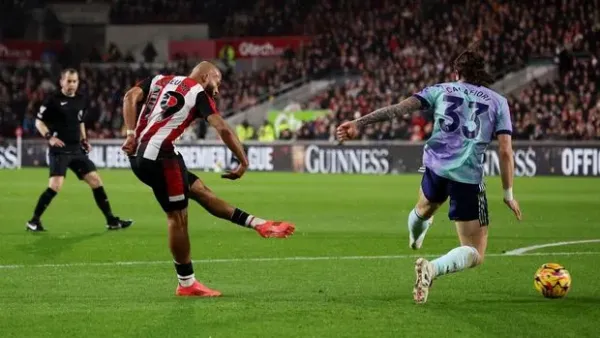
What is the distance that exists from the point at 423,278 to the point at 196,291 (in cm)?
212

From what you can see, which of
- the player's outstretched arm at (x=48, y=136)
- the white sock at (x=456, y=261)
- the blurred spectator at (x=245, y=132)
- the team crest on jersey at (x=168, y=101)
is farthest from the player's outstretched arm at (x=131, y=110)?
the blurred spectator at (x=245, y=132)

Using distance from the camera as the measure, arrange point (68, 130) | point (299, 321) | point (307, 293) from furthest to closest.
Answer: point (68, 130)
point (307, 293)
point (299, 321)

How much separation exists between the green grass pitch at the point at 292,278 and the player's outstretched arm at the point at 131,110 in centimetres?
128

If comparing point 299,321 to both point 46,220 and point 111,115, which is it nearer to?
point 46,220

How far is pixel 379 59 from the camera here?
156ft

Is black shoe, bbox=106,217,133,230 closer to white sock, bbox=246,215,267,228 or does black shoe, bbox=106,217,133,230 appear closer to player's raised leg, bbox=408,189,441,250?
player's raised leg, bbox=408,189,441,250

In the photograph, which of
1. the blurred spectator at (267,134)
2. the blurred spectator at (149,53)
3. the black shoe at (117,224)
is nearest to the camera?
the black shoe at (117,224)

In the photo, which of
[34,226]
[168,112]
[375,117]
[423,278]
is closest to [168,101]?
[168,112]

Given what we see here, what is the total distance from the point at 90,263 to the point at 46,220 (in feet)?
22.9

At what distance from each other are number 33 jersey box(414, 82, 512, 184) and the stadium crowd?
87.6 feet

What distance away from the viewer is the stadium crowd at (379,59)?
130 ft

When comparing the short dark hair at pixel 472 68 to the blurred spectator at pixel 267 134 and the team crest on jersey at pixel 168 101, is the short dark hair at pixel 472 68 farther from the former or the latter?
the blurred spectator at pixel 267 134

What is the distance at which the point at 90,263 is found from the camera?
13.0 meters

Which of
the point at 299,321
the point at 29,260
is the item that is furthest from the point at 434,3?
the point at 299,321
